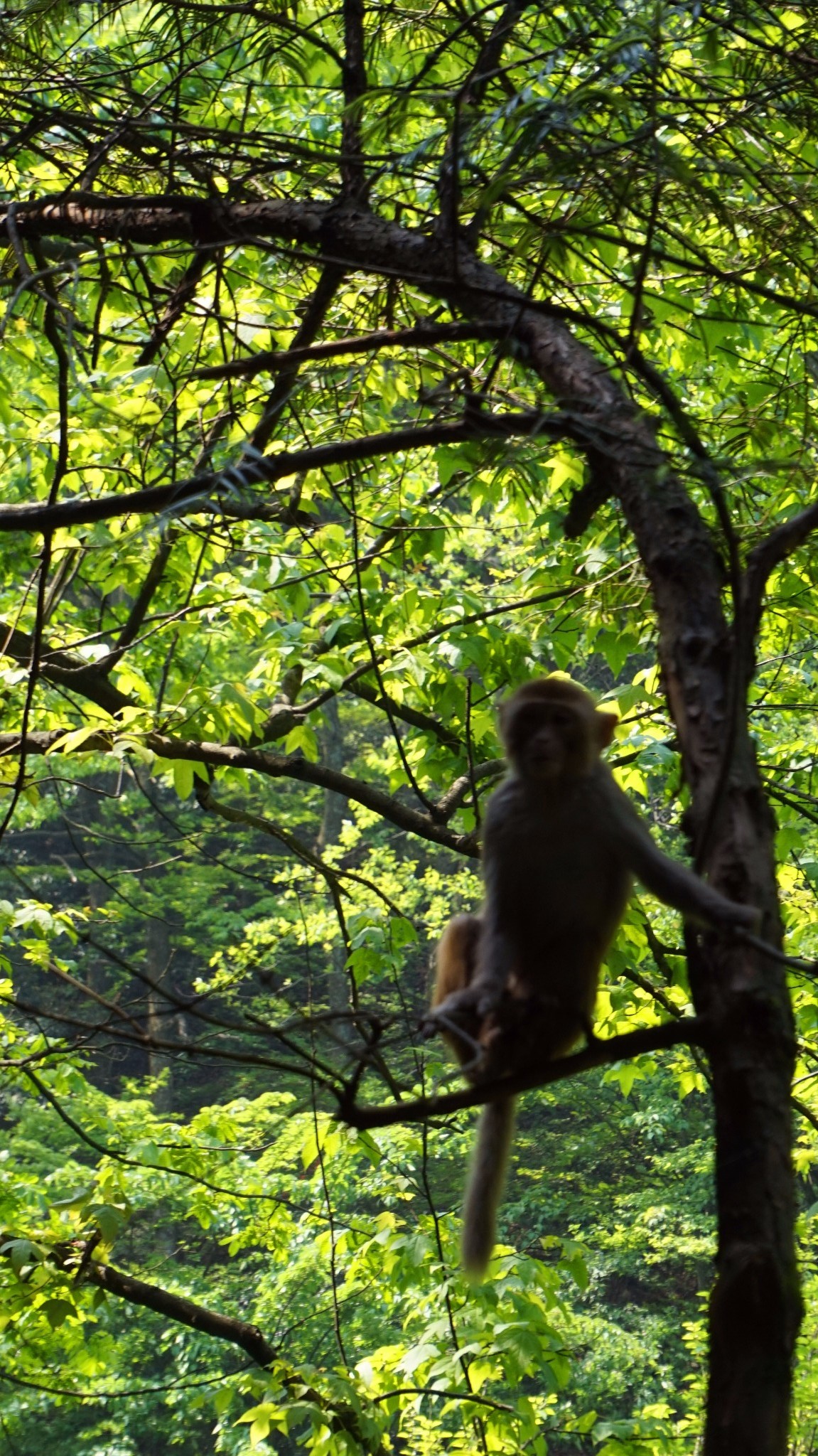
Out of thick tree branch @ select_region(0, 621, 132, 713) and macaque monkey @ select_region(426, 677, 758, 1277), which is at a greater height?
thick tree branch @ select_region(0, 621, 132, 713)

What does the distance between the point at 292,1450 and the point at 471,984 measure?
670 inches

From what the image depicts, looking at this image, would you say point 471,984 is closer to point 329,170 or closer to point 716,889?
point 716,889

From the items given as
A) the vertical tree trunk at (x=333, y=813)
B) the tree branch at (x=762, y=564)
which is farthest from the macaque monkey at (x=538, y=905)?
the vertical tree trunk at (x=333, y=813)

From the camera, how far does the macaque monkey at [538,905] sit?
2.39 meters

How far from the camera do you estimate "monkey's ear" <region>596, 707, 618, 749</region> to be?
2539mm

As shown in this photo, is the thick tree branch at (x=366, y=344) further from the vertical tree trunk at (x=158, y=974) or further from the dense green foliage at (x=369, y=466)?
the vertical tree trunk at (x=158, y=974)

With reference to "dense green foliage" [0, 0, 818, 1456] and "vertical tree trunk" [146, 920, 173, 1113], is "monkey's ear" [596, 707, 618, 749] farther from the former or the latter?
"vertical tree trunk" [146, 920, 173, 1113]

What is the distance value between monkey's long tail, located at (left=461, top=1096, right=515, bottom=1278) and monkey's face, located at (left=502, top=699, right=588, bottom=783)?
653 millimetres

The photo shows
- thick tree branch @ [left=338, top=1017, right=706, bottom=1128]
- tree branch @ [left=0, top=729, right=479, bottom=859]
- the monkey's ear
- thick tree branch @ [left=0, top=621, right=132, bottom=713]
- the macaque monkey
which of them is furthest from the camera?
thick tree branch @ [left=0, top=621, right=132, bottom=713]

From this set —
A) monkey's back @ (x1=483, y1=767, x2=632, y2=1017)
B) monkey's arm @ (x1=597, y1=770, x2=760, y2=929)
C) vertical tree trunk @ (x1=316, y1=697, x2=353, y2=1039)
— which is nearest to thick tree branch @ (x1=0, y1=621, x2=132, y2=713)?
monkey's back @ (x1=483, y1=767, x2=632, y2=1017)

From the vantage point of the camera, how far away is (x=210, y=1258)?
17562mm

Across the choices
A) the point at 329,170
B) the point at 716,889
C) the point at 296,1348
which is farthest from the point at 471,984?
the point at 296,1348

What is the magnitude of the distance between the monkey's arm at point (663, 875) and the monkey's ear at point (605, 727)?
0.12 m

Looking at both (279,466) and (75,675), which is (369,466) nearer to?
(75,675)
